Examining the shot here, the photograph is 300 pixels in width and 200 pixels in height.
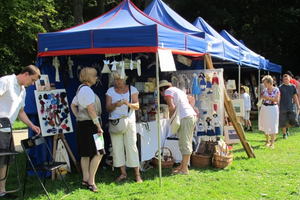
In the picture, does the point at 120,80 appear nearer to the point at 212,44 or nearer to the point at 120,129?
the point at 120,129

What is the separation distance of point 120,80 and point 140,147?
1322 millimetres

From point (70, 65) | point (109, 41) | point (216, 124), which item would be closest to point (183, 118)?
point (216, 124)

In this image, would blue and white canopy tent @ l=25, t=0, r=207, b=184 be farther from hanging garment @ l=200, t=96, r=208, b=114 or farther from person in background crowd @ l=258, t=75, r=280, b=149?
person in background crowd @ l=258, t=75, r=280, b=149

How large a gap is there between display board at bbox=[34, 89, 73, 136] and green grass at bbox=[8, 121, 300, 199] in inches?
32.0

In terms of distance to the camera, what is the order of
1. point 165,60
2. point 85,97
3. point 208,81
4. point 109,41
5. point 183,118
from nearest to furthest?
point 85,97
point 165,60
point 109,41
point 183,118
point 208,81

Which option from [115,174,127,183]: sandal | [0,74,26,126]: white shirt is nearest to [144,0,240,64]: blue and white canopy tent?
[115,174,127,183]: sandal

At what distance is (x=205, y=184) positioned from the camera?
4340 millimetres

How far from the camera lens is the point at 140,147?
504 cm

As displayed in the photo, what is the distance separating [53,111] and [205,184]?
261cm

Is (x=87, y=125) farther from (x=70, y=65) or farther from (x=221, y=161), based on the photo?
(x=221, y=161)

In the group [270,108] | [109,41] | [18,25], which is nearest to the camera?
[109,41]

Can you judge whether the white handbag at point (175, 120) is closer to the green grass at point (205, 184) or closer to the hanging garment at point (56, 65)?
the green grass at point (205, 184)

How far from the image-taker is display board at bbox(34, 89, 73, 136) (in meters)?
4.57

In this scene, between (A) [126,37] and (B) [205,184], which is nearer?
(A) [126,37]
